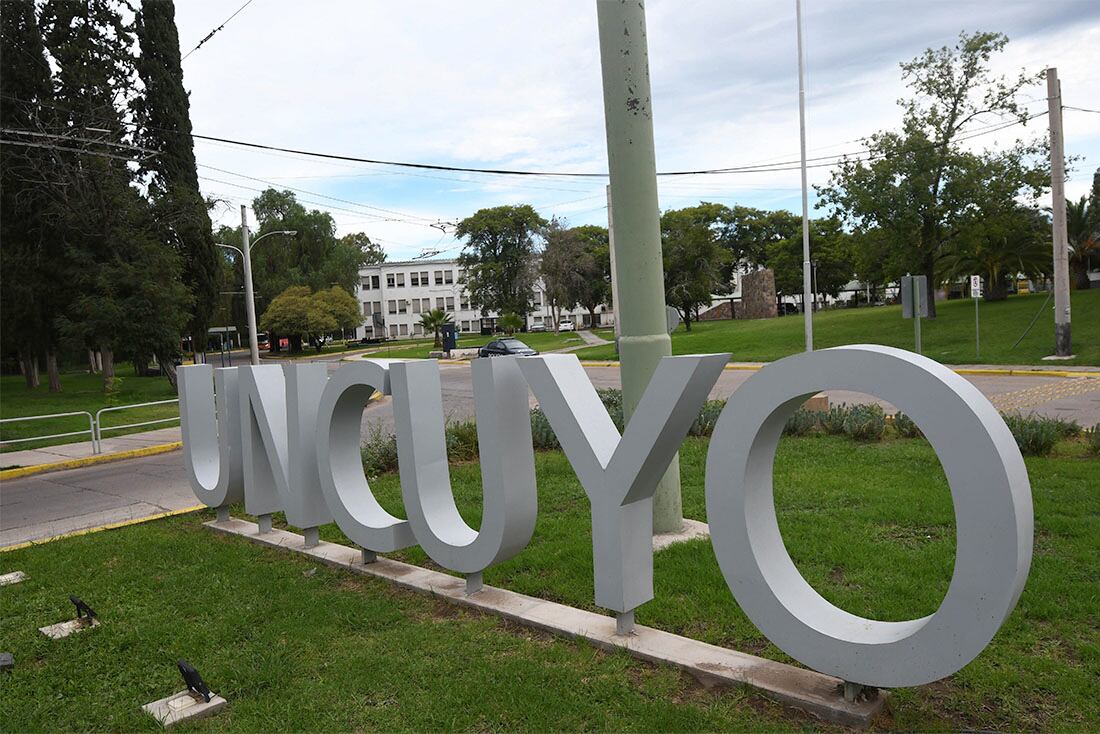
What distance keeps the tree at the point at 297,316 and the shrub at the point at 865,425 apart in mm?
52309

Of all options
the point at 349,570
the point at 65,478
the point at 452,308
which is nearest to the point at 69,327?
the point at 65,478

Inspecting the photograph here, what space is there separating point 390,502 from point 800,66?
18.9 meters

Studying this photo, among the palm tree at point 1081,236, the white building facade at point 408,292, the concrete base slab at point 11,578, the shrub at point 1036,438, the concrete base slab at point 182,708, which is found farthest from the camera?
the white building facade at point 408,292

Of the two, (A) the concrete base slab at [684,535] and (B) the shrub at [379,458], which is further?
Answer: (B) the shrub at [379,458]

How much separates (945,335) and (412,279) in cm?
6878

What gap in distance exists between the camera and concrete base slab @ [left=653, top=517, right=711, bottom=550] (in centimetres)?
622

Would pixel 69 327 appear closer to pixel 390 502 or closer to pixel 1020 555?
pixel 390 502

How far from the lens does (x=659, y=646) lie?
421cm

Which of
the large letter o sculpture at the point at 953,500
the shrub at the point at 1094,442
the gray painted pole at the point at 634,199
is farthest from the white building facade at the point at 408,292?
the large letter o sculpture at the point at 953,500

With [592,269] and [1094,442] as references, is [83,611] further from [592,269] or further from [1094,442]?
[592,269]

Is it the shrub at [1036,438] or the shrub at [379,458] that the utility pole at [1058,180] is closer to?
the shrub at [1036,438]

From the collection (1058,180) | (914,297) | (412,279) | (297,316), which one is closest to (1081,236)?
(1058,180)

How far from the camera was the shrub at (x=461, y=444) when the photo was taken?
10.7 metres

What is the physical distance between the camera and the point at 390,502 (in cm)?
814
